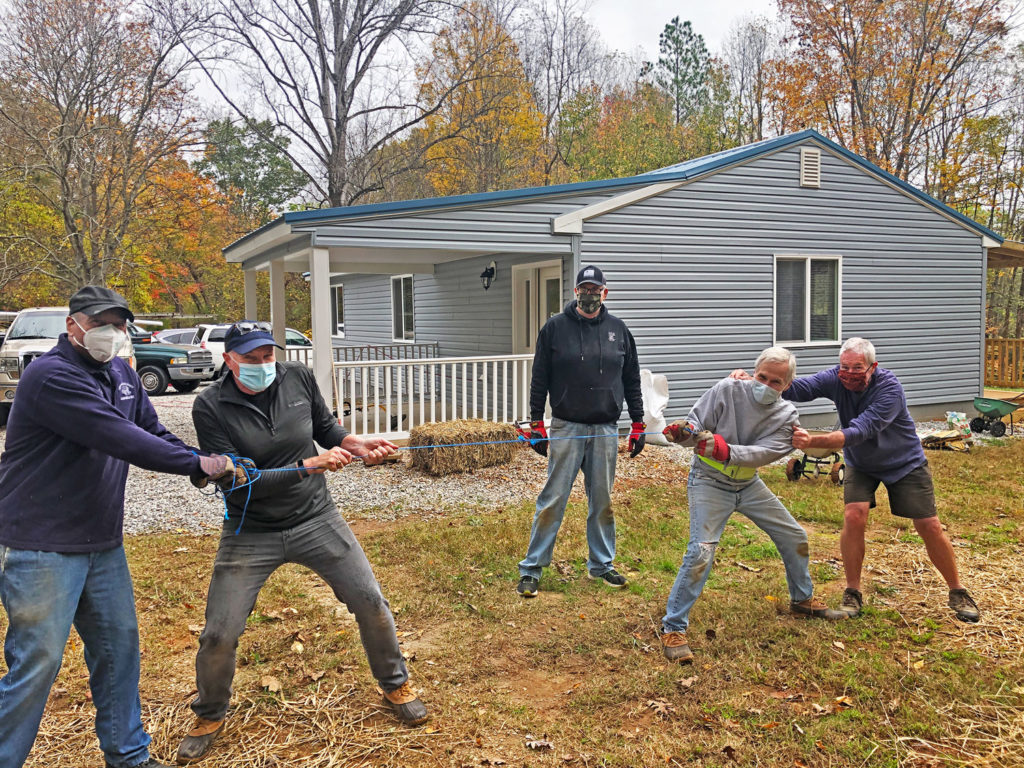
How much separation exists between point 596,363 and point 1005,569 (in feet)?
10.5

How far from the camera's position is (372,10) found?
21.9 meters

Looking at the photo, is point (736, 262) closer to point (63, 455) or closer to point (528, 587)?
point (528, 587)

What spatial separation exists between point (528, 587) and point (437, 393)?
952 cm

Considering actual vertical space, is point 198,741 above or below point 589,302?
below

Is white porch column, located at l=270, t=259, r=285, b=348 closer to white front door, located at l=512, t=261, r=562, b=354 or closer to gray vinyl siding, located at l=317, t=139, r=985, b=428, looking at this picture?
gray vinyl siding, located at l=317, t=139, r=985, b=428

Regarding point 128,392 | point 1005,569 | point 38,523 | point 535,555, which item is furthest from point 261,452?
point 1005,569

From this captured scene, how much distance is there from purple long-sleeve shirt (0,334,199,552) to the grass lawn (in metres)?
1.12

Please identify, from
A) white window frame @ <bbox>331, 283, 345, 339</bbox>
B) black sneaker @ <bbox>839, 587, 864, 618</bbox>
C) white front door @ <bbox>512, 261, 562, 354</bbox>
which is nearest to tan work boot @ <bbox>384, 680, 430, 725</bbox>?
black sneaker @ <bbox>839, 587, 864, 618</bbox>

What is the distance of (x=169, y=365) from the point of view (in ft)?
60.0

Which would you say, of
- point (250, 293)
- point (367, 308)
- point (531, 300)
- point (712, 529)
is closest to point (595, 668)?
point (712, 529)

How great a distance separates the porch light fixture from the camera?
1287 centimetres

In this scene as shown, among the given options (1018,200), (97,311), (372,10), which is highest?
(372,10)

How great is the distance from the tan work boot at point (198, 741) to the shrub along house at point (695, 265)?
5.87m

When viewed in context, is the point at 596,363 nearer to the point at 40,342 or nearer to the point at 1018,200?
the point at 40,342
